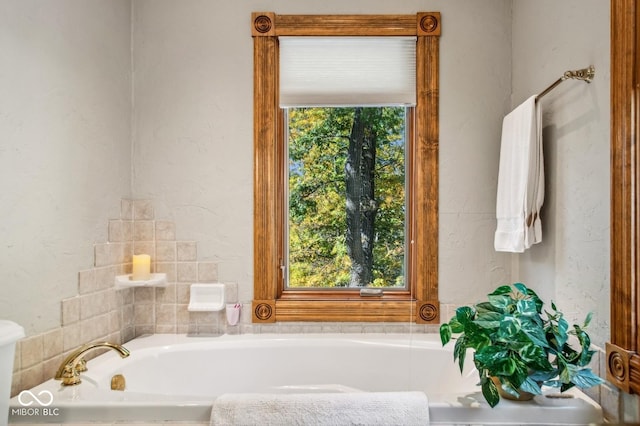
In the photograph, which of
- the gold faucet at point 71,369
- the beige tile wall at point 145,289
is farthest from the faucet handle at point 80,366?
the beige tile wall at point 145,289

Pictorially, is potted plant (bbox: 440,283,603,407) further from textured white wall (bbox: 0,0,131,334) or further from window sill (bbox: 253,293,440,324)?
textured white wall (bbox: 0,0,131,334)

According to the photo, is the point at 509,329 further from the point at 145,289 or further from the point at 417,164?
the point at 145,289

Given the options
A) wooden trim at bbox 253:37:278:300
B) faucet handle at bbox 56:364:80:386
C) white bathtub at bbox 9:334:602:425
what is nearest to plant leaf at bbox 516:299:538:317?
white bathtub at bbox 9:334:602:425

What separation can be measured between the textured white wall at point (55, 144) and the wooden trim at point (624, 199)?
6.40ft

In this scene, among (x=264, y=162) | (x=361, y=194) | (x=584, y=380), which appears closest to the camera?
(x=584, y=380)

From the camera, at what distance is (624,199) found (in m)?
1.18

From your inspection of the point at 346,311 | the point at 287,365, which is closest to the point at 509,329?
the point at 346,311

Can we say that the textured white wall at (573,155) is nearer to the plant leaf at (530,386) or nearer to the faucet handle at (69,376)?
the plant leaf at (530,386)

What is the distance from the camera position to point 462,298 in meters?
2.06

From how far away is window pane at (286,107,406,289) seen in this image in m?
2.21

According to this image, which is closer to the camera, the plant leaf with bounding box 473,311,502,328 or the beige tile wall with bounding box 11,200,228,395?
the plant leaf with bounding box 473,311,502,328

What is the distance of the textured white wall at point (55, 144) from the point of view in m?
1.34

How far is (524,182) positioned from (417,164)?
0.57 metres

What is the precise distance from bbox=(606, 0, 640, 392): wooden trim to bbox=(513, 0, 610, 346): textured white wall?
0.09 m
